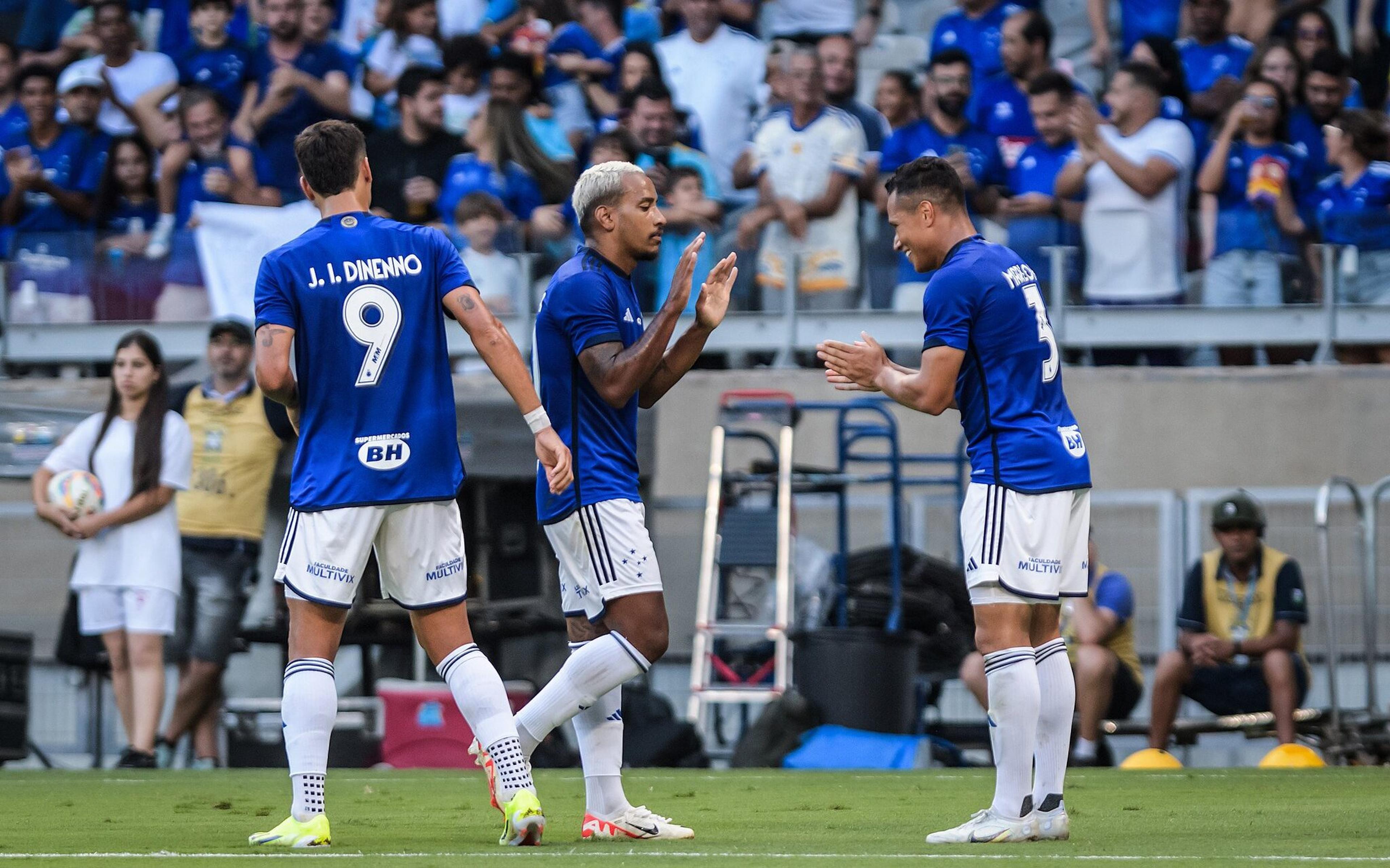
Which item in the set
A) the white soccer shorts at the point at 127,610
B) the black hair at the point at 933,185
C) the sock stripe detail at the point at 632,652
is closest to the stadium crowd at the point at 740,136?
the white soccer shorts at the point at 127,610

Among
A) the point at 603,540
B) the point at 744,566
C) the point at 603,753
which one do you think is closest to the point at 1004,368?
the point at 603,540

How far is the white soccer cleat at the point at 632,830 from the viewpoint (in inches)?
252

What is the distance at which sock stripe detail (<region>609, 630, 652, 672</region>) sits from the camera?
633 cm

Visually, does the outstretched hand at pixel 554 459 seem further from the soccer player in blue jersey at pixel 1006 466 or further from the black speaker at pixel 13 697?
the black speaker at pixel 13 697

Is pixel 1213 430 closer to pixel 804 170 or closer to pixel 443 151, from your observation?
pixel 804 170

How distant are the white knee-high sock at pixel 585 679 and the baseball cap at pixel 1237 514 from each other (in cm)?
599

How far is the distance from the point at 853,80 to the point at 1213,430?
11.5 ft

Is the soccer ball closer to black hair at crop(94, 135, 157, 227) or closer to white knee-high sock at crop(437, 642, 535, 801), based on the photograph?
black hair at crop(94, 135, 157, 227)

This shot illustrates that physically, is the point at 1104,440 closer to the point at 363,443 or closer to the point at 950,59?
the point at 950,59

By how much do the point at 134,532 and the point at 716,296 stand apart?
20.2 feet

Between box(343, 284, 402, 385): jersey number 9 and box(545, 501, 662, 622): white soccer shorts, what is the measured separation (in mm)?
818

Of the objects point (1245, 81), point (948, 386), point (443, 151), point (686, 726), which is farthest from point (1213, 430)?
point (948, 386)

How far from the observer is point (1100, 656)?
11.4m

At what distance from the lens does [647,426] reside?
13.3 meters
